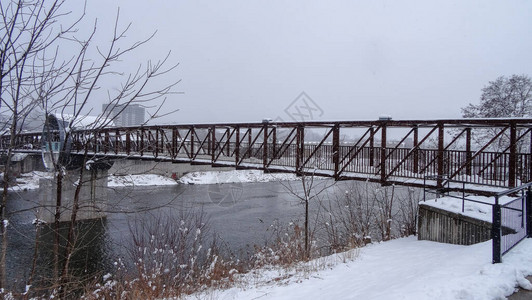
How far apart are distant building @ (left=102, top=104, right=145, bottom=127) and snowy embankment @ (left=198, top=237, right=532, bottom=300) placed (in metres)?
4.21

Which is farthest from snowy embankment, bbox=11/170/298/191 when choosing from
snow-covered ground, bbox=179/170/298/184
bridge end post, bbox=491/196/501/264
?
bridge end post, bbox=491/196/501/264

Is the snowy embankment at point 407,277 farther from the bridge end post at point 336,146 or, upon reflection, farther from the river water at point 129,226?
Answer: the bridge end post at point 336,146

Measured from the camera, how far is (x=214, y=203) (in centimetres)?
3050

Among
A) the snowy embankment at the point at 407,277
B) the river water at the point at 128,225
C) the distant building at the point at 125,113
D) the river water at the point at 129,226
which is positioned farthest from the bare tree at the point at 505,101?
the distant building at the point at 125,113

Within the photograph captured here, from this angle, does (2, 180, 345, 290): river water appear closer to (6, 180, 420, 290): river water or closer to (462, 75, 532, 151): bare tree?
(6, 180, 420, 290): river water

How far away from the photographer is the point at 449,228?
9.94 metres

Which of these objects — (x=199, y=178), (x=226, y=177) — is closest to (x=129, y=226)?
(x=199, y=178)

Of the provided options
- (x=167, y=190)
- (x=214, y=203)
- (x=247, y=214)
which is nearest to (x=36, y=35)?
(x=247, y=214)

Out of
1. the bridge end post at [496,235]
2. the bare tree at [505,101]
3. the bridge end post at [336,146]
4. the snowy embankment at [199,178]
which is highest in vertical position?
the bare tree at [505,101]

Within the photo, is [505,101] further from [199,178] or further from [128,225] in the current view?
[199,178]

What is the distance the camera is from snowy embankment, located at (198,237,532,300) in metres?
5.22

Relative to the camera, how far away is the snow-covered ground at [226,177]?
46206 millimetres

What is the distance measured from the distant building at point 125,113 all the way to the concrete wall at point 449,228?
8407 millimetres

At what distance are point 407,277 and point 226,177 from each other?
1720 inches
